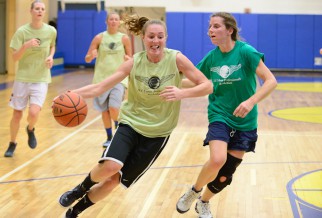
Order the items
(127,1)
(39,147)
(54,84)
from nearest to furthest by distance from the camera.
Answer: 1. (39,147)
2. (54,84)
3. (127,1)

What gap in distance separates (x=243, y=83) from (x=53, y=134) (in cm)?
512

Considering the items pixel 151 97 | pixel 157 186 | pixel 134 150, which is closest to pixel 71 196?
pixel 134 150

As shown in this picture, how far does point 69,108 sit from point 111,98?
3.99 metres

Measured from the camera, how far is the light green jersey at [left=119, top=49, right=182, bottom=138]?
445cm

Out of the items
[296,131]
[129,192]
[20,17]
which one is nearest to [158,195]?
[129,192]

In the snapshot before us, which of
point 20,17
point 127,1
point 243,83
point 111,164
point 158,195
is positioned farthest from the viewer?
point 127,1

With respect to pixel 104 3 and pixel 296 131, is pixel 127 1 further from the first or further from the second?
pixel 296 131

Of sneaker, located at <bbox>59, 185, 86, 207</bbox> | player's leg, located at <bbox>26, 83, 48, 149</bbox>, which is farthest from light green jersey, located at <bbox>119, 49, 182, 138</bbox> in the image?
player's leg, located at <bbox>26, 83, 48, 149</bbox>

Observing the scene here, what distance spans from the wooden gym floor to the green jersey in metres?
0.90

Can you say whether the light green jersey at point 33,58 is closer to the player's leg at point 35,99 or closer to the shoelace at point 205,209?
the player's leg at point 35,99

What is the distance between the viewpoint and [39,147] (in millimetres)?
8227

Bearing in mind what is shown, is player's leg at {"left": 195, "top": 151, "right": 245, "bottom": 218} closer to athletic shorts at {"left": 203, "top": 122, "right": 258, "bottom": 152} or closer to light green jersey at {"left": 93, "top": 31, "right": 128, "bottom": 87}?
athletic shorts at {"left": 203, "top": 122, "right": 258, "bottom": 152}

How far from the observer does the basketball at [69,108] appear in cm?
430

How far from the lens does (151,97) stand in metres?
4.47
